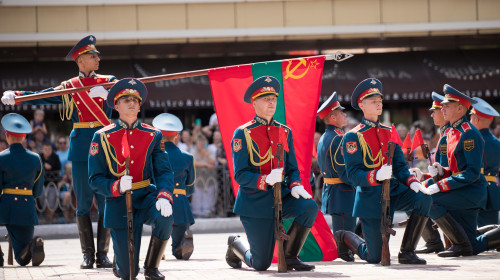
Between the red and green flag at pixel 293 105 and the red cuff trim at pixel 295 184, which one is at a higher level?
the red and green flag at pixel 293 105

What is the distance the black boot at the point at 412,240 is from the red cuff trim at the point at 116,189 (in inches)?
119

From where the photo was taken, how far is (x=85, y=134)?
32.6 ft

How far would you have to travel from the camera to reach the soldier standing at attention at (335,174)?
34.9ft

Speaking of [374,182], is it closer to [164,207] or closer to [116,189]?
[164,207]

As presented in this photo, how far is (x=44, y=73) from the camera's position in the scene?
67.8ft

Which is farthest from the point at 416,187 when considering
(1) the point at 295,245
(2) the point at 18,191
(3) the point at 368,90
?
(2) the point at 18,191

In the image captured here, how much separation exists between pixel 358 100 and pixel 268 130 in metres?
1.21

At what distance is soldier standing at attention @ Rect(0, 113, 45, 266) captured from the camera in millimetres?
10719

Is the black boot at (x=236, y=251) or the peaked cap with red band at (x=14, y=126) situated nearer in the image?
the black boot at (x=236, y=251)

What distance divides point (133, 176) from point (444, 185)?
386 cm

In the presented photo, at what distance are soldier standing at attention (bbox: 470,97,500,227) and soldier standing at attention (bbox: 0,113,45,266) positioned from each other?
17.8 ft

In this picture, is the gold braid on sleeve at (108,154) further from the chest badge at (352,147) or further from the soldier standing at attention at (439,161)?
the soldier standing at attention at (439,161)

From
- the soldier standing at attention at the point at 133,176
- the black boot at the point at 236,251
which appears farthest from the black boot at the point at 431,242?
the soldier standing at attention at the point at 133,176

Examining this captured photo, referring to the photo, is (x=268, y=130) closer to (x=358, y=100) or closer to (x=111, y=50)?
(x=358, y=100)
